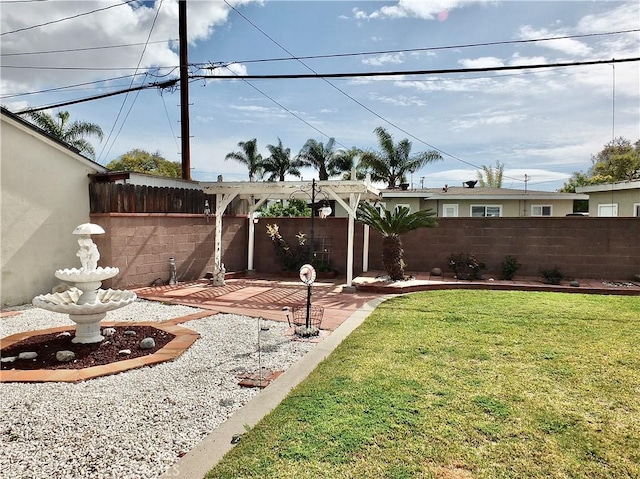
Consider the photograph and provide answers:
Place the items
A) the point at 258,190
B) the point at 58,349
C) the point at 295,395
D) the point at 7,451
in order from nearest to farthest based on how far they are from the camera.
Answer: the point at 7,451
the point at 295,395
the point at 58,349
the point at 258,190

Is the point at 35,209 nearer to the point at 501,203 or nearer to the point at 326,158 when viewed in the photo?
the point at 501,203

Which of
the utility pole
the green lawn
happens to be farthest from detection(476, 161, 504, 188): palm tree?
the green lawn

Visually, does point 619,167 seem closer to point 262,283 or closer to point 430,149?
point 430,149

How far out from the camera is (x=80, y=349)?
16.8ft

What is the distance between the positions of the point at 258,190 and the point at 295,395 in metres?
8.07

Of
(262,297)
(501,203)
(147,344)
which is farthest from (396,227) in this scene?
(501,203)

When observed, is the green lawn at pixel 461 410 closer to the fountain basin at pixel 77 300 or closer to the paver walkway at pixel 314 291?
the paver walkway at pixel 314 291

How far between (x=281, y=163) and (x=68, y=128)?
16647mm

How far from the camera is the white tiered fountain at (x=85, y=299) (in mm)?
5062

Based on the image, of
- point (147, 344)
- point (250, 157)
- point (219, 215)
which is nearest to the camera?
point (147, 344)

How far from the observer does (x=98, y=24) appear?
14.8 meters

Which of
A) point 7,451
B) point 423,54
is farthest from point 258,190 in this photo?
point 7,451

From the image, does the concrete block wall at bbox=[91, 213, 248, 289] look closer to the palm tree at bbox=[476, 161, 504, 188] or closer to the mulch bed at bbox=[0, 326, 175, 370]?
the mulch bed at bbox=[0, 326, 175, 370]

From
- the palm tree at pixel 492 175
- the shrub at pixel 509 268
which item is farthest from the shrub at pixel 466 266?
the palm tree at pixel 492 175
